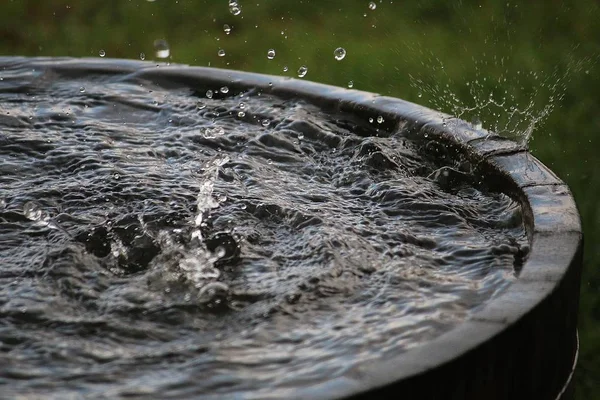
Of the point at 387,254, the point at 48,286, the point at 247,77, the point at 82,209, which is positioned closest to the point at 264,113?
the point at 247,77

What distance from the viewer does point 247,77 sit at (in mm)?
3744

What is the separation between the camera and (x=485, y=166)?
111 inches

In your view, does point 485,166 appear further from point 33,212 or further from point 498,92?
point 498,92

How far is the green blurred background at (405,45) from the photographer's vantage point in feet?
19.5

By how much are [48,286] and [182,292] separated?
0.33 m

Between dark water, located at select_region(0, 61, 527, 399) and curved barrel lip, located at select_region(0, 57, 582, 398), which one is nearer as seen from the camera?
curved barrel lip, located at select_region(0, 57, 582, 398)

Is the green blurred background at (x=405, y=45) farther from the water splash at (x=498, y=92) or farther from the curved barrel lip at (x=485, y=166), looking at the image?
the curved barrel lip at (x=485, y=166)

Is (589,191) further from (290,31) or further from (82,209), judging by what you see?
(290,31)

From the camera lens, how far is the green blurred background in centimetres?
593

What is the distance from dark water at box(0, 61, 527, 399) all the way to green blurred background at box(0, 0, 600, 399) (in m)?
2.38

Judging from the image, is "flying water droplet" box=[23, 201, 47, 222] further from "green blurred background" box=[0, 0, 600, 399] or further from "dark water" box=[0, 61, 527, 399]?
"green blurred background" box=[0, 0, 600, 399]

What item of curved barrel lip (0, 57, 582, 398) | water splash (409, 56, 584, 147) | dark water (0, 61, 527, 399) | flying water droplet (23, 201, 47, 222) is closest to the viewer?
curved barrel lip (0, 57, 582, 398)

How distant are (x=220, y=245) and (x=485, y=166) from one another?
3.08 ft

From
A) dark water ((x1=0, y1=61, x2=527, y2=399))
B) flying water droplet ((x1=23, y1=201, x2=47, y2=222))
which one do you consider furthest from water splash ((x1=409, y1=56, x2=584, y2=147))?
flying water droplet ((x1=23, y1=201, x2=47, y2=222))
